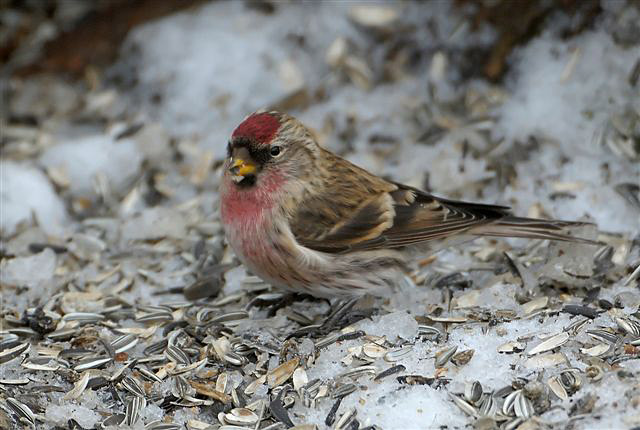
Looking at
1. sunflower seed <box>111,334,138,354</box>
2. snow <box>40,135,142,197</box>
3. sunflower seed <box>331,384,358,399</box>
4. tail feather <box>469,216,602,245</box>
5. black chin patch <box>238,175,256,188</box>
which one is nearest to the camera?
sunflower seed <box>331,384,358,399</box>

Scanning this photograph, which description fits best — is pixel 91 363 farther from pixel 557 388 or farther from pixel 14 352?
pixel 557 388

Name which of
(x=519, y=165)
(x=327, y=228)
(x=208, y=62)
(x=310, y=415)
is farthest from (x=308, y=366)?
(x=208, y=62)

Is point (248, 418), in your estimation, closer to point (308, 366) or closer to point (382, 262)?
point (308, 366)

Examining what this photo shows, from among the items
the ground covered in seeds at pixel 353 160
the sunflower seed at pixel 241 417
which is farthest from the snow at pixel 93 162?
the sunflower seed at pixel 241 417

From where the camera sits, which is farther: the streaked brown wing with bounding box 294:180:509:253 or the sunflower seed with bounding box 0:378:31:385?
the streaked brown wing with bounding box 294:180:509:253

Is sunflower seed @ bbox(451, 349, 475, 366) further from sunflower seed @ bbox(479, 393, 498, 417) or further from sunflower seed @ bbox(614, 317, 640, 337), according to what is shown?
sunflower seed @ bbox(614, 317, 640, 337)

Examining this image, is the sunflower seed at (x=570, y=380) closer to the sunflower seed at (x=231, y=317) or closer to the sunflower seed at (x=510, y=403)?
the sunflower seed at (x=510, y=403)

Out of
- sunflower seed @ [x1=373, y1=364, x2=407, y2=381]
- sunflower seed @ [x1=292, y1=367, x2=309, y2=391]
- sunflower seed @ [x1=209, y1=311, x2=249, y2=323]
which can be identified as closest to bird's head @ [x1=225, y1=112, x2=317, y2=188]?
sunflower seed @ [x1=209, y1=311, x2=249, y2=323]
